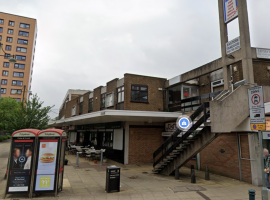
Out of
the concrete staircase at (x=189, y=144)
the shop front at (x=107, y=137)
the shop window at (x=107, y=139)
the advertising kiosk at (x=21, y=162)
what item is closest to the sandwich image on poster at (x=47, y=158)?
the advertising kiosk at (x=21, y=162)

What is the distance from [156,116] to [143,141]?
365 cm

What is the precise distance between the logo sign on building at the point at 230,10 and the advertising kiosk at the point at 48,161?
1050 cm

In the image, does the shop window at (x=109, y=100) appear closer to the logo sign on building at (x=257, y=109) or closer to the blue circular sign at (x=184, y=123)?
the blue circular sign at (x=184, y=123)

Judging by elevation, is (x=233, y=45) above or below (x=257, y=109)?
above

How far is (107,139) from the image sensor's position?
18516mm

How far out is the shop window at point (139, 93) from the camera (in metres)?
16.5

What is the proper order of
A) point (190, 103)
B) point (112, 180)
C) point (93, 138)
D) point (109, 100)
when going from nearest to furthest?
point (112, 180) < point (190, 103) < point (109, 100) < point (93, 138)

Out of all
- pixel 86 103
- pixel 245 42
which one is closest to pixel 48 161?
pixel 245 42

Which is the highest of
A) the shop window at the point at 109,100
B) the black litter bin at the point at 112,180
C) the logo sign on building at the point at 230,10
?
the logo sign on building at the point at 230,10

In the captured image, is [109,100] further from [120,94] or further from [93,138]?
[93,138]

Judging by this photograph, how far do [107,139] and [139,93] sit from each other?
548cm

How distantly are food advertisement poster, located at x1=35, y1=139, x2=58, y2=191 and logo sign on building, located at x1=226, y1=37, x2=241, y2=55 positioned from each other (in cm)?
975

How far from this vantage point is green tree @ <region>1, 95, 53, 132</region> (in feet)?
53.3

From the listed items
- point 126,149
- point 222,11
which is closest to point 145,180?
point 126,149
